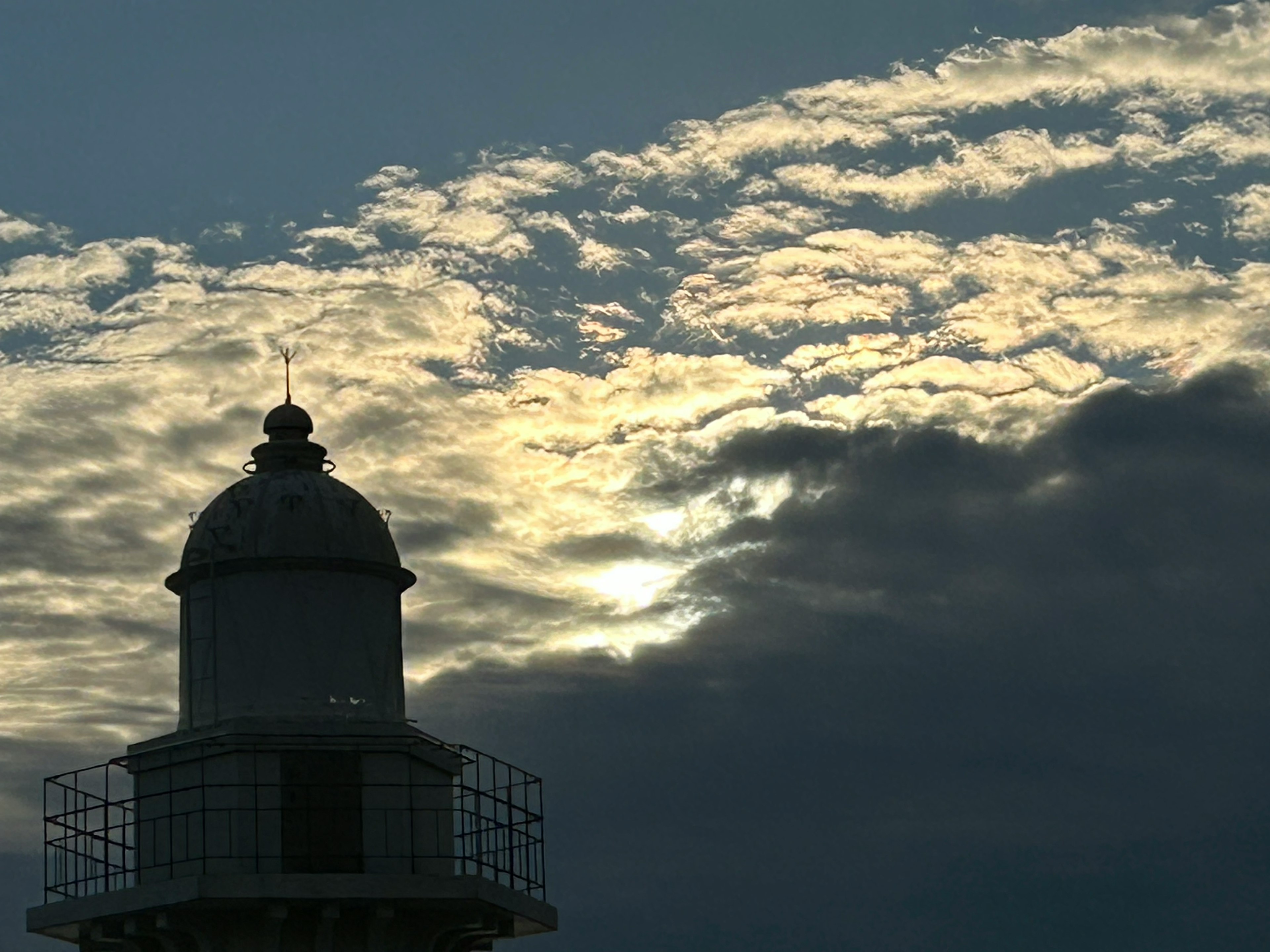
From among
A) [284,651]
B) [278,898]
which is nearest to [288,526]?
[284,651]

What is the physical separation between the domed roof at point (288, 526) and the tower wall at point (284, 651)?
23 centimetres

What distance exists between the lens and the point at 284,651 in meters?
38.5

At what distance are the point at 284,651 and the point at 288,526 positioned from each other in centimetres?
184

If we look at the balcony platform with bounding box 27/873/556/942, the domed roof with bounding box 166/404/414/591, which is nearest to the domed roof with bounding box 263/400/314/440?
the domed roof with bounding box 166/404/414/591

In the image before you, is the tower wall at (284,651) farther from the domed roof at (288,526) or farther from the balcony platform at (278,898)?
the balcony platform at (278,898)

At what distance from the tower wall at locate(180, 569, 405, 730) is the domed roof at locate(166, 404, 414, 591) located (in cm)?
23

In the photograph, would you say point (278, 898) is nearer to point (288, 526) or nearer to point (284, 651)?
point (284, 651)

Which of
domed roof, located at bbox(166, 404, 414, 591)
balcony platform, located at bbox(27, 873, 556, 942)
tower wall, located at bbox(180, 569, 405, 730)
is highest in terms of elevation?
domed roof, located at bbox(166, 404, 414, 591)

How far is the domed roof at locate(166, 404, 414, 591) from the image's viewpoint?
3884cm

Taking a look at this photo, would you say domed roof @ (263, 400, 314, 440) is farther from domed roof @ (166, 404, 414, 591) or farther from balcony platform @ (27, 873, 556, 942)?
balcony platform @ (27, 873, 556, 942)

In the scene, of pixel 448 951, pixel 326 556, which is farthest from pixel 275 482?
pixel 448 951

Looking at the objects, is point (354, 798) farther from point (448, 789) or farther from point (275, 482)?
point (275, 482)

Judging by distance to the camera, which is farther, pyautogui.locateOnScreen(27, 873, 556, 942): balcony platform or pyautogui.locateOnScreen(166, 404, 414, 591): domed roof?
pyautogui.locateOnScreen(166, 404, 414, 591): domed roof

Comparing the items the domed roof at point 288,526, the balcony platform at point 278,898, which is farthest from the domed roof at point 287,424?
the balcony platform at point 278,898
